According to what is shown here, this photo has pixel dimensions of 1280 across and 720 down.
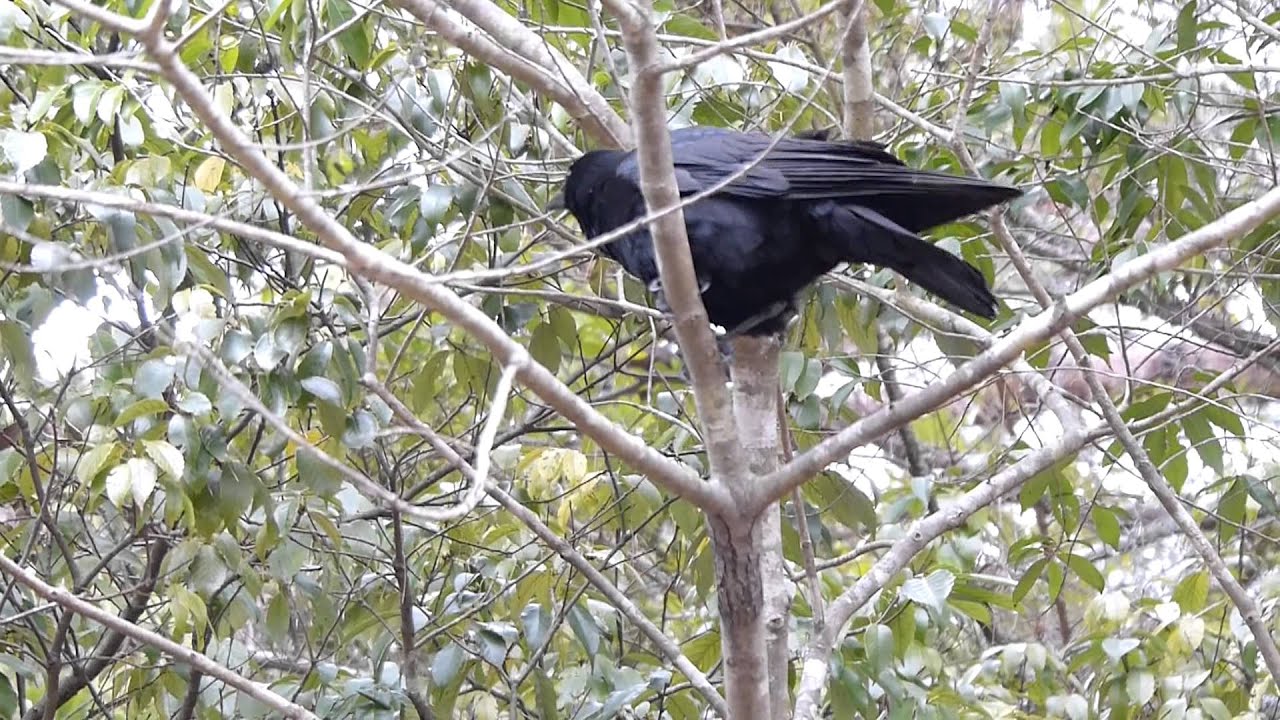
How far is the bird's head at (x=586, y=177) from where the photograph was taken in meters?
3.92

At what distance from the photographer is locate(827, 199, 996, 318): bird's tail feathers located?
3355 mm

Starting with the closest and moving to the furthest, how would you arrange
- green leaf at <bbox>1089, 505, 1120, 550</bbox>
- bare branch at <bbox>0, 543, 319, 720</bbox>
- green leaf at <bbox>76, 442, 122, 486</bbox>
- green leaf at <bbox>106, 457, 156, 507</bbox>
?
bare branch at <bbox>0, 543, 319, 720</bbox> → green leaf at <bbox>106, 457, 156, 507</bbox> → green leaf at <bbox>76, 442, 122, 486</bbox> → green leaf at <bbox>1089, 505, 1120, 550</bbox>

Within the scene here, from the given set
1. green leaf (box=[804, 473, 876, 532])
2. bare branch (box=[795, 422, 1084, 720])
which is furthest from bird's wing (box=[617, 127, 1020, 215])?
green leaf (box=[804, 473, 876, 532])

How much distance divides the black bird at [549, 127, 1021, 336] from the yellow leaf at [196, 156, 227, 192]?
3.33ft

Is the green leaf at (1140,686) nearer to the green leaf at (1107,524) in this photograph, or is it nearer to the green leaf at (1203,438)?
the green leaf at (1107,524)

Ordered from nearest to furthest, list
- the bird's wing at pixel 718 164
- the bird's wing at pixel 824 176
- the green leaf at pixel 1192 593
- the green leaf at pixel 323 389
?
the green leaf at pixel 323 389 < the bird's wing at pixel 824 176 < the bird's wing at pixel 718 164 < the green leaf at pixel 1192 593

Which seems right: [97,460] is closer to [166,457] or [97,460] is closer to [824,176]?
[166,457]

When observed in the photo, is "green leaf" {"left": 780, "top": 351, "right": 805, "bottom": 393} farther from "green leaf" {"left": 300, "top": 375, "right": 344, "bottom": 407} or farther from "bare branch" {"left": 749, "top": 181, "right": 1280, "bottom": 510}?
"green leaf" {"left": 300, "top": 375, "right": 344, "bottom": 407}

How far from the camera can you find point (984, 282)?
3.35m

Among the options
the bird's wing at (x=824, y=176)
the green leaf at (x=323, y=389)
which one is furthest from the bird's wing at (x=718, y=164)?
the green leaf at (x=323, y=389)

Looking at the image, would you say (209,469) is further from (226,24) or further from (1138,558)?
(1138,558)

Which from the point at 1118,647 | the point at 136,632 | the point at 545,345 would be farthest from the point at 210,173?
the point at 1118,647

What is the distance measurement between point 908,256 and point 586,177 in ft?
3.39

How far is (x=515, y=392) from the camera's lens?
4320 mm
